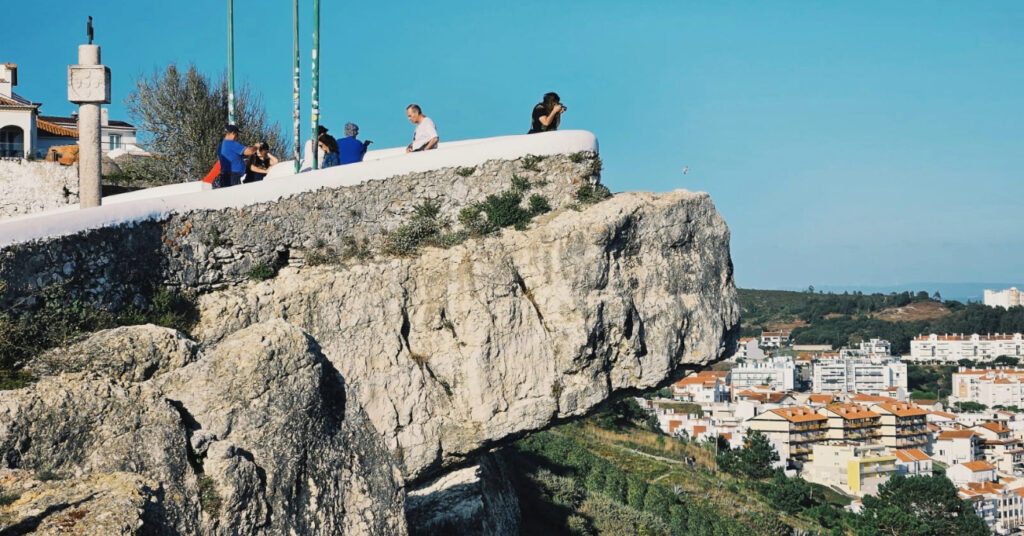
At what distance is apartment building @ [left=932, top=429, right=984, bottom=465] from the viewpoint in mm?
172000

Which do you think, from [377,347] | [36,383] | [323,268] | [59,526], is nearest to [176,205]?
[323,268]

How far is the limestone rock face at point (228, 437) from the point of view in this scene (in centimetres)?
1217

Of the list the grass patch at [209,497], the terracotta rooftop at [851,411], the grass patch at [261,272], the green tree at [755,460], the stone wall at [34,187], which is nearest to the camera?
the grass patch at [209,497]

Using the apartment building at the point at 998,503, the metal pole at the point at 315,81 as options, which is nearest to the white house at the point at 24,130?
the metal pole at the point at 315,81

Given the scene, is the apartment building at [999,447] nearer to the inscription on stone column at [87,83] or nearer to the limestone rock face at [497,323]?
the limestone rock face at [497,323]

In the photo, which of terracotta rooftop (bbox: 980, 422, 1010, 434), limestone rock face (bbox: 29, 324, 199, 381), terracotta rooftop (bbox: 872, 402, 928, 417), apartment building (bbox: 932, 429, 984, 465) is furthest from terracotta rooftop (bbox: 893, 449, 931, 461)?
limestone rock face (bbox: 29, 324, 199, 381)

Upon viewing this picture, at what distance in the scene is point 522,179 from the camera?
19062 mm

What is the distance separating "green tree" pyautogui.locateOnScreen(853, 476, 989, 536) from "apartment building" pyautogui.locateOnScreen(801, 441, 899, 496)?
44.8 m

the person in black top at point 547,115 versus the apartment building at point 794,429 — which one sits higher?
the person in black top at point 547,115

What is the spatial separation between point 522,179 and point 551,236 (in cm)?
129

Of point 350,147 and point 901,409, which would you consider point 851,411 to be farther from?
point 350,147

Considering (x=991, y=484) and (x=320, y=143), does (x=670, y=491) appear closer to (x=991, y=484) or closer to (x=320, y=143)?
(x=320, y=143)

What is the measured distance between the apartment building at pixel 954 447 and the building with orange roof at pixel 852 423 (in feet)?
27.8

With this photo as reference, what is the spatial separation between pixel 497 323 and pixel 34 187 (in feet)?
31.2
